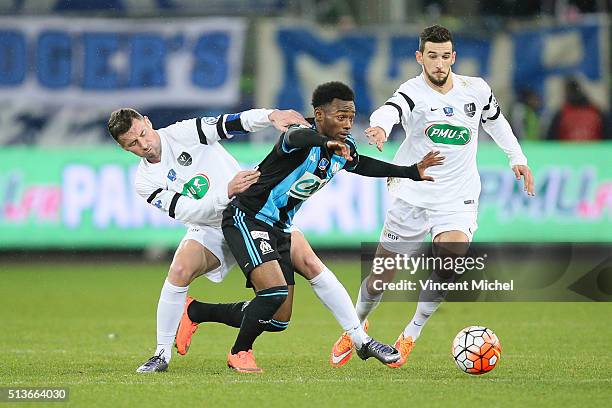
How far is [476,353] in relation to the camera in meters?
7.66

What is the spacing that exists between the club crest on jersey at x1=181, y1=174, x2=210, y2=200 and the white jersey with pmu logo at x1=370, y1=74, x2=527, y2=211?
1.43m

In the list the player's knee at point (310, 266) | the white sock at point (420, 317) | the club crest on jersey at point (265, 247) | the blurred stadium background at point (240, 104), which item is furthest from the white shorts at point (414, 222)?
the blurred stadium background at point (240, 104)

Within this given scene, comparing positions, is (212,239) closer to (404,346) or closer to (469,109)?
(404,346)

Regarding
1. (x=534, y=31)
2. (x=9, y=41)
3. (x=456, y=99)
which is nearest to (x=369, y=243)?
(x=534, y=31)

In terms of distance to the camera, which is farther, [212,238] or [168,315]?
[212,238]

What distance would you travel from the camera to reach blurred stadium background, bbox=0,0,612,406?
16094 mm

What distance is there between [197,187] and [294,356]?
5.18 feet

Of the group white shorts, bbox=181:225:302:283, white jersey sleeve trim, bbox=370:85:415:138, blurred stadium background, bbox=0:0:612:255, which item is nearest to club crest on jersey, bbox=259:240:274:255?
white shorts, bbox=181:225:302:283

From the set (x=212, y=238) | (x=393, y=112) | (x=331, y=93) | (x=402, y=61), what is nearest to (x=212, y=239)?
(x=212, y=238)

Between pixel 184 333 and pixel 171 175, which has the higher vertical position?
pixel 171 175

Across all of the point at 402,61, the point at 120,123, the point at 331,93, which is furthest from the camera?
the point at 402,61

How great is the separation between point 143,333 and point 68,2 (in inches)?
354

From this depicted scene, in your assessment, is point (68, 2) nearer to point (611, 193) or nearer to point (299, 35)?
point (299, 35)

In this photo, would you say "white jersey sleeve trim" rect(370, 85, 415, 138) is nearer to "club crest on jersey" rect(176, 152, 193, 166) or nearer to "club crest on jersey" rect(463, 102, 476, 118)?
"club crest on jersey" rect(463, 102, 476, 118)
